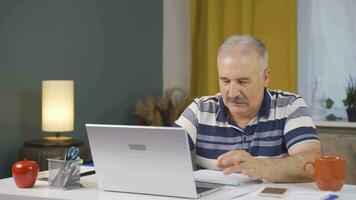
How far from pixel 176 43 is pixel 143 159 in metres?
3.25

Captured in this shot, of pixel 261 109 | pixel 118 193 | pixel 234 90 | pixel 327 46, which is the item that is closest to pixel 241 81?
pixel 234 90

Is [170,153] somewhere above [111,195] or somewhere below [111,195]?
above

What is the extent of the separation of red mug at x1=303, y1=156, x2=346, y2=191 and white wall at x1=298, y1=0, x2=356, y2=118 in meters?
2.66

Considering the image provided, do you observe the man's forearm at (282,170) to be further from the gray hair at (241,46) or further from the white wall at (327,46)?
the white wall at (327,46)

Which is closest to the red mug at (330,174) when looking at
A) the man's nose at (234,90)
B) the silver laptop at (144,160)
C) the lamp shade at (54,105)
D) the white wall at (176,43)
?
the silver laptop at (144,160)

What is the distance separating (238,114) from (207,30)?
8.08 feet

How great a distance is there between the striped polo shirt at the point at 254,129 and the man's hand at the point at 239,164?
0.31 metres

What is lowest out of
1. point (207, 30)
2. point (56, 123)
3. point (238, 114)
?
point (56, 123)

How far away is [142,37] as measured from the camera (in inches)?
181

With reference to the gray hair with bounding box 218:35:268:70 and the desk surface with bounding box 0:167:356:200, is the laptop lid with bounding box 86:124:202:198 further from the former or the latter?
the gray hair with bounding box 218:35:268:70

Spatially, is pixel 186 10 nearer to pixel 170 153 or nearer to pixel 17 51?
pixel 17 51

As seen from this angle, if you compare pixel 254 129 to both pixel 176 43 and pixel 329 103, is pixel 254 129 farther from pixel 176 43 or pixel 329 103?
pixel 176 43

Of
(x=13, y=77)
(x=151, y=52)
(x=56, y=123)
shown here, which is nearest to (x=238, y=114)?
(x=56, y=123)

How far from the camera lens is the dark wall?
135 inches
